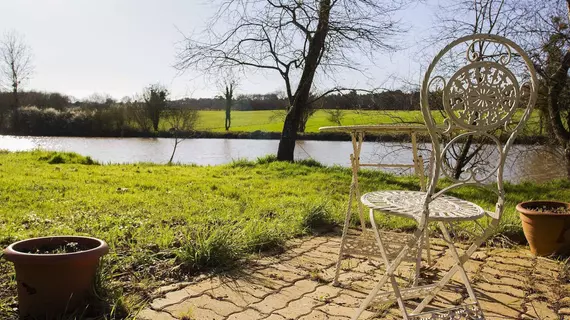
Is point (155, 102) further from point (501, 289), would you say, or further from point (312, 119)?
point (501, 289)

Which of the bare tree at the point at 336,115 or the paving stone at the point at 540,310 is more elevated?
the bare tree at the point at 336,115

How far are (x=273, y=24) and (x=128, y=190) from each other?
5.62 m

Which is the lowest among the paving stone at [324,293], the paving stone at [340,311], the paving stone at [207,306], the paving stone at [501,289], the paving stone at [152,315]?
the paving stone at [501,289]

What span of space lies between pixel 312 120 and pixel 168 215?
9994mm

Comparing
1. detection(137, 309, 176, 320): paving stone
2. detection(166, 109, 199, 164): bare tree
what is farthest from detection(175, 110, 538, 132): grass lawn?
detection(137, 309, 176, 320): paving stone

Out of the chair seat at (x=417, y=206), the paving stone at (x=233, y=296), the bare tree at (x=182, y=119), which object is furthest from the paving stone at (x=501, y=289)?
the bare tree at (x=182, y=119)

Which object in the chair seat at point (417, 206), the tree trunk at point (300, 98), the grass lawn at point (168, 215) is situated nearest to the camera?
the chair seat at point (417, 206)

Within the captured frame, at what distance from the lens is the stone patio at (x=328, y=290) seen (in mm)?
2342

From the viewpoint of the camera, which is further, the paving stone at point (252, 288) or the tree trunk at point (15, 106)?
the tree trunk at point (15, 106)

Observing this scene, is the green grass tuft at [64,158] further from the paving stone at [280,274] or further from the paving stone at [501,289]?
the paving stone at [501,289]

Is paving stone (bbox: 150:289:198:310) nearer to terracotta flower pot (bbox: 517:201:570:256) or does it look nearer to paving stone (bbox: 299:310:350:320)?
paving stone (bbox: 299:310:350:320)

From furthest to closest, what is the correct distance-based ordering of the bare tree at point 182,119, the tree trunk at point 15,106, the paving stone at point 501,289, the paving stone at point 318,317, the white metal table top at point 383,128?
the tree trunk at point 15,106 → the bare tree at point 182,119 → the paving stone at point 501,289 → the white metal table top at point 383,128 → the paving stone at point 318,317

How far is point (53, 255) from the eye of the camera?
2.03 metres

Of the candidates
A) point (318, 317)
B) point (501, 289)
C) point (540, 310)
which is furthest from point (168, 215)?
point (540, 310)
